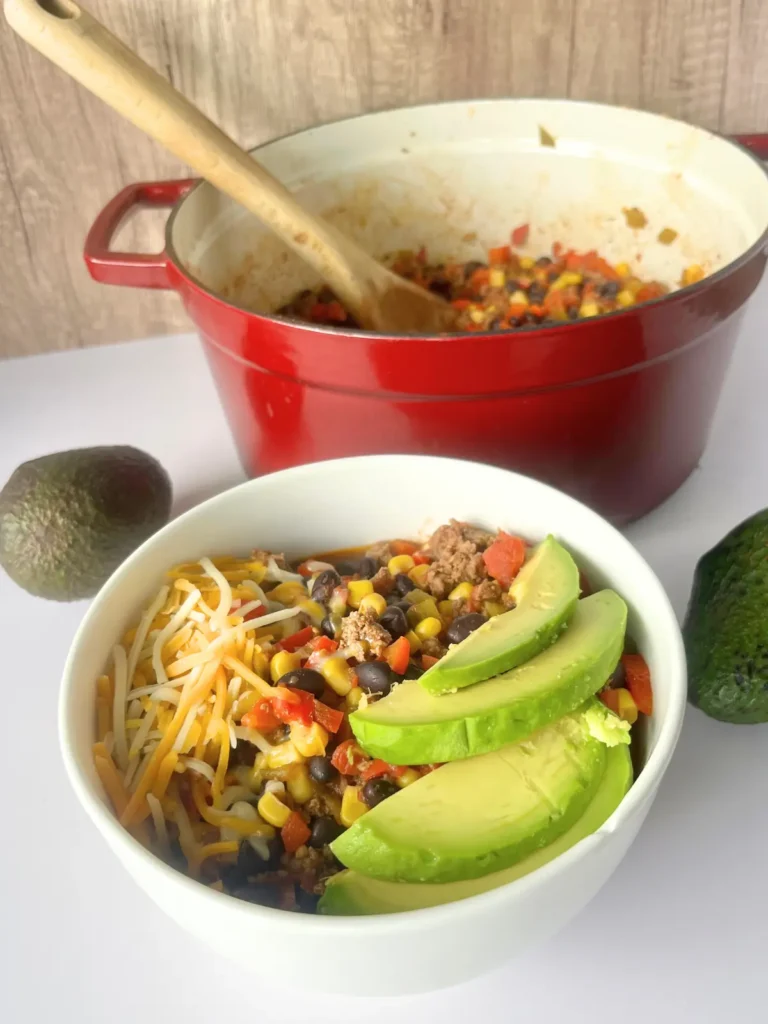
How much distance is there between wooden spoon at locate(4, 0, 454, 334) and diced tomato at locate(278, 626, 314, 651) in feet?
0.99

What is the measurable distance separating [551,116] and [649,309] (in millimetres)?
506

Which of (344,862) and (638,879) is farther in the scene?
(638,879)

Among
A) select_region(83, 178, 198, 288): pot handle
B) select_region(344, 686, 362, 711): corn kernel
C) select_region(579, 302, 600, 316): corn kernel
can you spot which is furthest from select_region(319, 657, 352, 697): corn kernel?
select_region(579, 302, 600, 316): corn kernel

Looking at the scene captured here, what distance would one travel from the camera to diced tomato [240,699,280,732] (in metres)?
0.76

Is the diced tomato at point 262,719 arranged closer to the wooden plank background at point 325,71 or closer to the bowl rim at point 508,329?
the bowl rim at point 508,329

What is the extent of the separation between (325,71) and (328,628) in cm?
82

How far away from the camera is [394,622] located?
82cm

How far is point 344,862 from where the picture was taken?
2.07 feet

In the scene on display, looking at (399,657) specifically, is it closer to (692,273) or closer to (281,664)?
(281,664)

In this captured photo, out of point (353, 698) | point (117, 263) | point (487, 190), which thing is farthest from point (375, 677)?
point (487, 190)

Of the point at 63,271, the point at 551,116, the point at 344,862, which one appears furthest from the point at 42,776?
the point at 551,116

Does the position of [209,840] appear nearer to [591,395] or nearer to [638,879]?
[638,879]

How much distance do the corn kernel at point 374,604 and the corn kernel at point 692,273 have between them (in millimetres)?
652

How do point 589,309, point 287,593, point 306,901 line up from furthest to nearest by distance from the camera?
point 589,309 → point 287,593 → point 306,901
